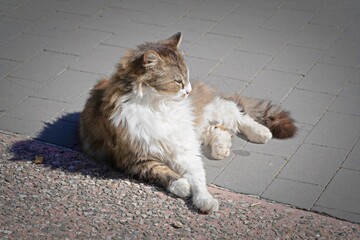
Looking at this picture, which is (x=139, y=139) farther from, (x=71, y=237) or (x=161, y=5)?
(x=161, y=5)

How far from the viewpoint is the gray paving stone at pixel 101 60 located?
834cm

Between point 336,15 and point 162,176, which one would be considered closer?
point 162,176

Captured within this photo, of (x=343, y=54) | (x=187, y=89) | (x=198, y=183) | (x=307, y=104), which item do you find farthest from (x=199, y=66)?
(x=198, y=183)

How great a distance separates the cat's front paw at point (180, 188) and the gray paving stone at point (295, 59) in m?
2.40

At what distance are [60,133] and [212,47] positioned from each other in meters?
2.21

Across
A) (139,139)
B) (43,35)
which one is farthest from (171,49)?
(43,35)

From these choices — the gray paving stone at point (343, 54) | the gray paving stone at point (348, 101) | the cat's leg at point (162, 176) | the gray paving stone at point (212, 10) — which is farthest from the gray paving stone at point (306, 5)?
the cat's leg at point (162, 176)

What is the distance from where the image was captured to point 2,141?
282 inches

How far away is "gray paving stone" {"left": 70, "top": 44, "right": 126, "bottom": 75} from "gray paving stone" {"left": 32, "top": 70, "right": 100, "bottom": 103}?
115 mm

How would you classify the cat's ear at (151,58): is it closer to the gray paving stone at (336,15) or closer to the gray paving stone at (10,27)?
the gray paving stone at (10,27)

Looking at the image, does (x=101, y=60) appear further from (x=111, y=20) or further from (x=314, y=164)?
(x=314, y=164)

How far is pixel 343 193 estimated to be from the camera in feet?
20.8

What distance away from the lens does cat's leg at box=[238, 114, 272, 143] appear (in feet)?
23.0

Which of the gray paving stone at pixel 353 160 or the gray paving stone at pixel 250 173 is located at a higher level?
the gray paving stone at pixel 250 173
